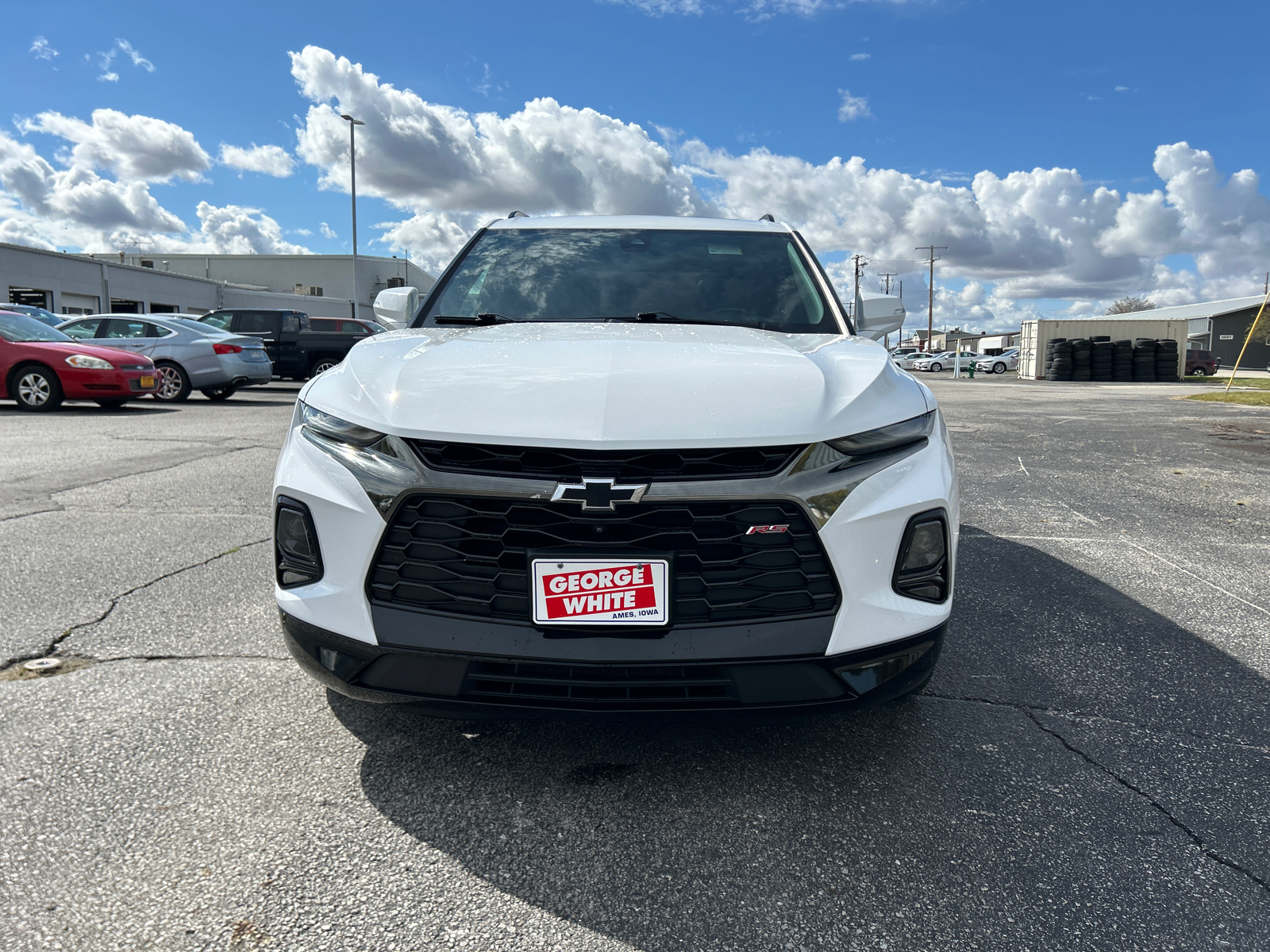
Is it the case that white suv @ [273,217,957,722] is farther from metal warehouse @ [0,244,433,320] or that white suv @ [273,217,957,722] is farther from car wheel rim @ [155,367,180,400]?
car wheel rim @ [155,367,180,400]

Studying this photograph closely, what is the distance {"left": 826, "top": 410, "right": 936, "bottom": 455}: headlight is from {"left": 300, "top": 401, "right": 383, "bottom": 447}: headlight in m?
1.11

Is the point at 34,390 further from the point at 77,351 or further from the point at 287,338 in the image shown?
the point at 287,338

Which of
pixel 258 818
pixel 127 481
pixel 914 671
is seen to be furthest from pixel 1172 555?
pixel 127 481

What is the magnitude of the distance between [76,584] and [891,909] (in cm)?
366

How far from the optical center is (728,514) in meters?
1.91

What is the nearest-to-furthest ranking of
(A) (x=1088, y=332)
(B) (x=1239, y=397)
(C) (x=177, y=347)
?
(C) (x=177, y=347) < (B) (x=1239, y=397) < (A) (x=1088, y=332)

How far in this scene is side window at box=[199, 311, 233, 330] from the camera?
18.1 m

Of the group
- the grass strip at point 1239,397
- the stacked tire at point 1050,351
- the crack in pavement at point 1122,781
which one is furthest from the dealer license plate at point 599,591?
the stacked tire at point 1050,351

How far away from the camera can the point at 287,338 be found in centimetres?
1827

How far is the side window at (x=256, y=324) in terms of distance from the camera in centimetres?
1820

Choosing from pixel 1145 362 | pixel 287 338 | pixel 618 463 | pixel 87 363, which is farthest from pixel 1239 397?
pixel 87 363

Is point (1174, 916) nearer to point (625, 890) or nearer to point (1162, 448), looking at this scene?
point (625, 890)

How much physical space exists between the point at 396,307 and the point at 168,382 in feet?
39.5

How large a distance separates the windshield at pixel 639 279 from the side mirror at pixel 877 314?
0.36 m
